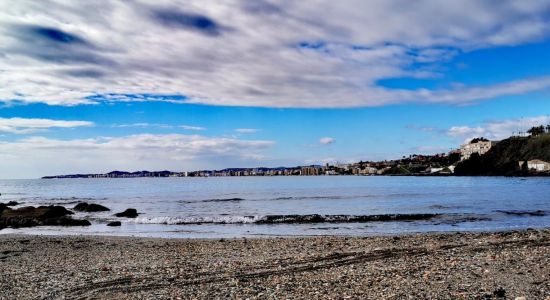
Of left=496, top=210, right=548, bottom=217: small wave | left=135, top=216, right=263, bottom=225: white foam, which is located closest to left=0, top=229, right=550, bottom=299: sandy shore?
left=135, top=216, right=263, bottom=225: white foam

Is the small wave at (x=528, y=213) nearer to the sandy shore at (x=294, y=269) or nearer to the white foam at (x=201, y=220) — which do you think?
the sandy shore at (x=294, y=269)

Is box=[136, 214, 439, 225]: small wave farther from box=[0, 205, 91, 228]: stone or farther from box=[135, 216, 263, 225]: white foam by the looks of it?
box=[0, 205, 91, 228]: stone

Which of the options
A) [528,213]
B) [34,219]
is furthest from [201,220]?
[528,213]

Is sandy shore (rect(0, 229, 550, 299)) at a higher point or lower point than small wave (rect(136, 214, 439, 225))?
higher

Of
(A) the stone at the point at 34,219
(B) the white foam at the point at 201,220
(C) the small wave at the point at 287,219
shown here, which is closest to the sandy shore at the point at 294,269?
(C) the small wave at the point at 287,219

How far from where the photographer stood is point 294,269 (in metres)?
14.1

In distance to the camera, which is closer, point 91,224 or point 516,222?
point 516,222

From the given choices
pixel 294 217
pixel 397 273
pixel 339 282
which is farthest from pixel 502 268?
pixel 294 217

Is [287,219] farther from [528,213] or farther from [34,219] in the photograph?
[34,219]

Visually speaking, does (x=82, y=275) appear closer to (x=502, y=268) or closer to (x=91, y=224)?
(x=502, y=268)

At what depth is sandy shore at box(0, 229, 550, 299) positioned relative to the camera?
1101 centimetres

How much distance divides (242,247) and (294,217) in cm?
1859

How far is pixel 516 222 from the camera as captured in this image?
105 feet

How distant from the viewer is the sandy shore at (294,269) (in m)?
11.0
